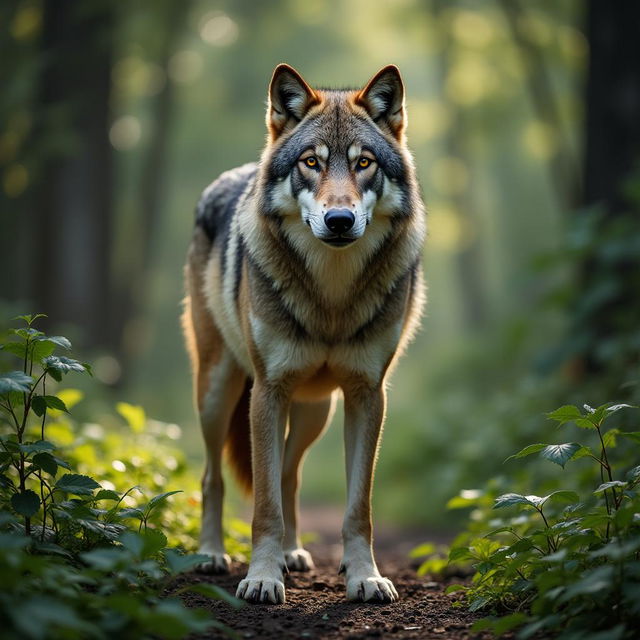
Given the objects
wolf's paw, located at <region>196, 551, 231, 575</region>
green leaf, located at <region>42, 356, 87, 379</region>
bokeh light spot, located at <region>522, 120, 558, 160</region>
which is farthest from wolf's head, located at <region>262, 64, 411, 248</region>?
bokeh light spot, located at <region>522, 120, 558, 160</region>

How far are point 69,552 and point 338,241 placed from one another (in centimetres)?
182

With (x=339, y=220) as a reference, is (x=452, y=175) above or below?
above

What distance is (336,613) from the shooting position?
3705mm

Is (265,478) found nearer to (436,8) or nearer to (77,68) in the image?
(77,68)

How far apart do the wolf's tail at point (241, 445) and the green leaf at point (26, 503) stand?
2235mm

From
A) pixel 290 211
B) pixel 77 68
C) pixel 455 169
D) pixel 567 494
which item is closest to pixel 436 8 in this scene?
pixel 455 169

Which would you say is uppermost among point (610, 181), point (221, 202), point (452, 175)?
point (452, 175)

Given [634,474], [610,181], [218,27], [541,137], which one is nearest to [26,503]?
[634,474]

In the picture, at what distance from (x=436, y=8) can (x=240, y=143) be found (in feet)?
24.5

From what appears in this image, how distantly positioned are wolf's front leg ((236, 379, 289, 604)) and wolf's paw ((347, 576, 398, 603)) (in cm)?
35

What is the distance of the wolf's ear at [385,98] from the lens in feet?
14.5

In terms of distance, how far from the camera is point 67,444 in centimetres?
509

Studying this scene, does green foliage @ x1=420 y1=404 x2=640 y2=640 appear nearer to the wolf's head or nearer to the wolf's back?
the wolf's head

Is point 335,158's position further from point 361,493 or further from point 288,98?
point 361,493
